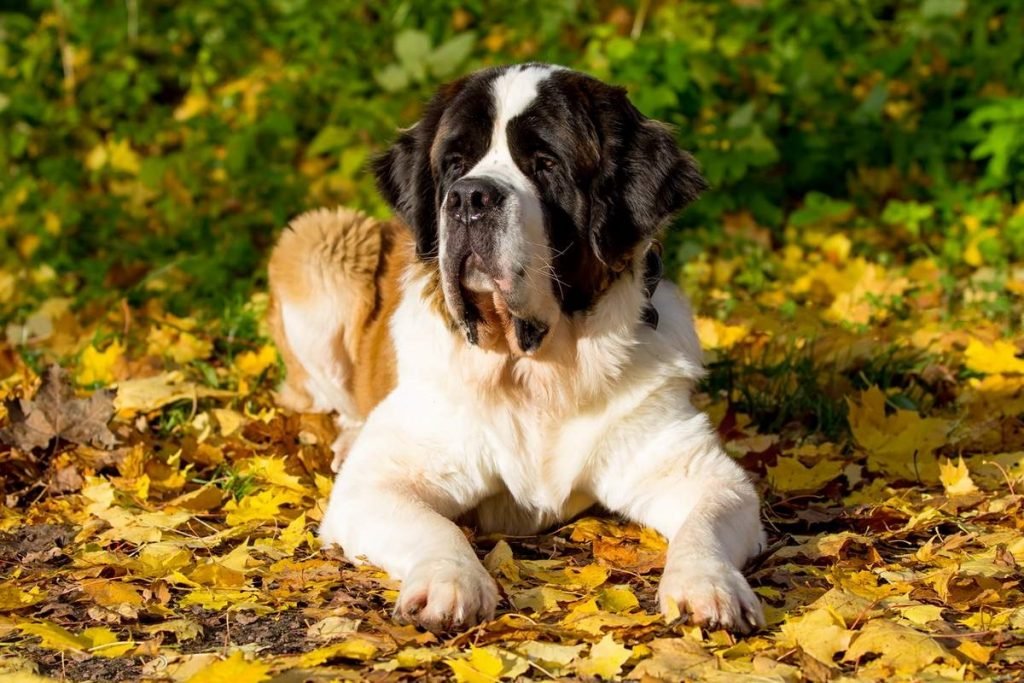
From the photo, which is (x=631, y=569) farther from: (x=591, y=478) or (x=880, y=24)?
(x=880, y=24)

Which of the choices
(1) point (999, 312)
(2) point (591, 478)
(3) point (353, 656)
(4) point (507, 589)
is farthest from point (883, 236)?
(3) point (353, 656)

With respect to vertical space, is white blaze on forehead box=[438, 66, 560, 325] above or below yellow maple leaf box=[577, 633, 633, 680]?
above

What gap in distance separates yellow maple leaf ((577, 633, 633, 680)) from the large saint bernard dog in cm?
53

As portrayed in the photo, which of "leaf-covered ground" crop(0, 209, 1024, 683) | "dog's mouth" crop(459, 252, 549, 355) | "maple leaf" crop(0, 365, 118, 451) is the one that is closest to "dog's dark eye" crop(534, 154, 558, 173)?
"dog's mouth" crop(459, 252, 549, 355)

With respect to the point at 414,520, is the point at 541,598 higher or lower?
lower

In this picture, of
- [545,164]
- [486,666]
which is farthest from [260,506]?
[486,666]

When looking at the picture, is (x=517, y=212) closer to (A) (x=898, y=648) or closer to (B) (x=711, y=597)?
(B) (x=711, y=597)

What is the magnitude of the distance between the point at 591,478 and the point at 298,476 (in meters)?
1.06

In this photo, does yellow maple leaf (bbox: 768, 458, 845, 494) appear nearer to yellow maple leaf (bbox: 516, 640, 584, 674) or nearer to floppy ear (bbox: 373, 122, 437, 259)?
floppy ear (bbox: 373, 122, 437, 259)

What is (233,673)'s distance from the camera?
2479 mm

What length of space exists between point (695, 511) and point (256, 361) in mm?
2600

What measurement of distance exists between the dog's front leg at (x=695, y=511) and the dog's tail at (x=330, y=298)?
1408 millimetres

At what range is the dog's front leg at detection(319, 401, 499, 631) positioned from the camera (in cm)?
278

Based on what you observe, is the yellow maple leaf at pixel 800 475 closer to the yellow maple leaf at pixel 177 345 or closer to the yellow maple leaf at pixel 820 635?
the yellow maple leaf at pixel 820 635
